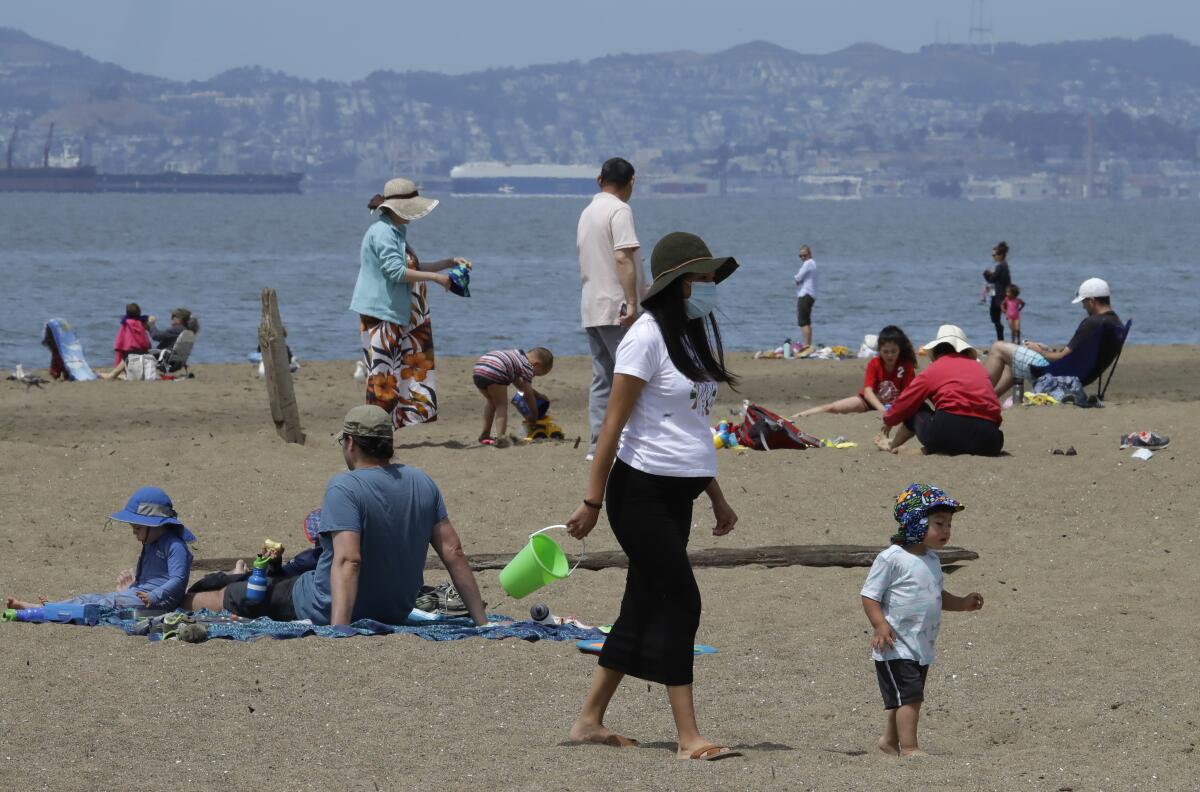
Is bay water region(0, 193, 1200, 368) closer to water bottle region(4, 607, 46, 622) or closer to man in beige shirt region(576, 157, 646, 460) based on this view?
man in beige shirt region(576, 157, 646, 460)

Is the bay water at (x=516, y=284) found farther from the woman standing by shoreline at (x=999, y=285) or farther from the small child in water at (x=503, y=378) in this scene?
the woman standing by shoreline at (x=999, y=285)

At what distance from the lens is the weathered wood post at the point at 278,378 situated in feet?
40.0

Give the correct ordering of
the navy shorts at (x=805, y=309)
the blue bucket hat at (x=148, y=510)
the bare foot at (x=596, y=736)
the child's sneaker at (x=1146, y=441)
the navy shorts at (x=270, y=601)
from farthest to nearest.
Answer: the navy shorts at (x=805, y=309) → the child's sneaker at (x=1146, y=441) → the blue bucket hat at (x=148, y=510) → the navy shorts at (x=270, y=601) → the bare foot at (x=596, y=736)

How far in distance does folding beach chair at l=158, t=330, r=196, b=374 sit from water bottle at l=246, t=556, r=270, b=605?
13.6 m

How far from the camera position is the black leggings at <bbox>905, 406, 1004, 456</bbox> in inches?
444

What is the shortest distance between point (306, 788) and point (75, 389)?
46.5 feet

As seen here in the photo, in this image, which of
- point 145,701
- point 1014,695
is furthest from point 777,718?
point 145,701

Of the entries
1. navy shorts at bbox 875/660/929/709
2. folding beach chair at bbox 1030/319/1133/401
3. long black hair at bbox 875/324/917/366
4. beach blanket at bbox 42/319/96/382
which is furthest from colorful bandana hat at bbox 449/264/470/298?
beach blanket at bbox 42/319/96/382

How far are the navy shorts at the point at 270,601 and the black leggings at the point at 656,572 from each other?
2.31 metres

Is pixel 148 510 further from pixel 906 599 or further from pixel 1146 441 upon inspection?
pixel 1146 441

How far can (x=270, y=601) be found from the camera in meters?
7.60

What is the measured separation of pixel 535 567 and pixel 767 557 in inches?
114

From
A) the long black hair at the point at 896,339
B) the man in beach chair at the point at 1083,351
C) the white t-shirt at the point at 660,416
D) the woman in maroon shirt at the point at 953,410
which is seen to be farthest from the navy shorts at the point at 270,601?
the man in beach chair at the point at 1083,351

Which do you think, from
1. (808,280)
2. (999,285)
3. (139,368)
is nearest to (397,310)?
(139,368)
